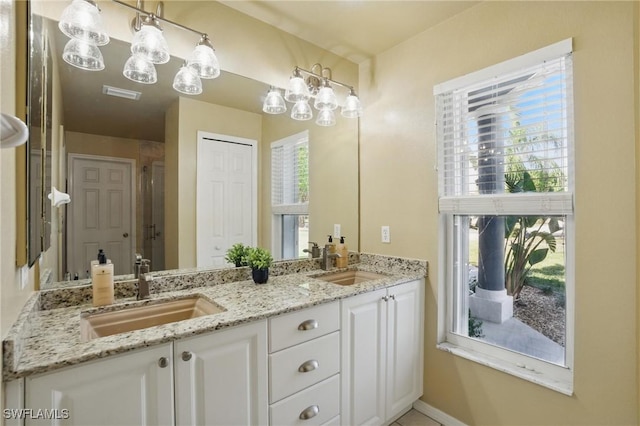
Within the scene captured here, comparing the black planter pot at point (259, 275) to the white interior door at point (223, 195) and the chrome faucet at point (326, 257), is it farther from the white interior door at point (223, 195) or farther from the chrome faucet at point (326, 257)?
the chrome faucet at point (326, 257)

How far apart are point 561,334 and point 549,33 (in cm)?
150

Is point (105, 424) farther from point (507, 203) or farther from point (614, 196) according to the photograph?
point (614, 196)

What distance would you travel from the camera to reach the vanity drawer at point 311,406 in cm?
134

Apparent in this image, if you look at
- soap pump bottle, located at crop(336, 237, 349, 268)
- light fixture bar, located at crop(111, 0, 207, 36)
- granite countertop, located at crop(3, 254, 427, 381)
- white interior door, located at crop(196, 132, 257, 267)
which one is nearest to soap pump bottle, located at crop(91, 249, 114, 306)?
granite countertop, located at crop(3, 254, 427, 381)

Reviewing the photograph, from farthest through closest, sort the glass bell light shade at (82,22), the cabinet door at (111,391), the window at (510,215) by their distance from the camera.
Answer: the window at (510,215) → the glass bell light shade at (82,22) → the cabinet door at (111,391)

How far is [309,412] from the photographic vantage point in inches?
56.6

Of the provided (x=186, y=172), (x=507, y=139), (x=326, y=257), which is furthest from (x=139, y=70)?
(x=507, y=139)

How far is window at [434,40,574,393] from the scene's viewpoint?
1.54 meters

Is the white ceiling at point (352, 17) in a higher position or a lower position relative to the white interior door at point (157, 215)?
higher

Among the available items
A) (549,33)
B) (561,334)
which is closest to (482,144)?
(549,33)

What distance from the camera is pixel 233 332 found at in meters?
1.21

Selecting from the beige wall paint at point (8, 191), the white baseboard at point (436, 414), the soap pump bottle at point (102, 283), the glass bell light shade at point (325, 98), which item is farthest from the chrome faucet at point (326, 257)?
the beige wall paint at point (8, 191)

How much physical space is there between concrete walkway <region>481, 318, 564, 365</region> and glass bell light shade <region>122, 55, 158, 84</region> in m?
2.29

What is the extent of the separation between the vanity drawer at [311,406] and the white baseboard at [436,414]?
0.79m
